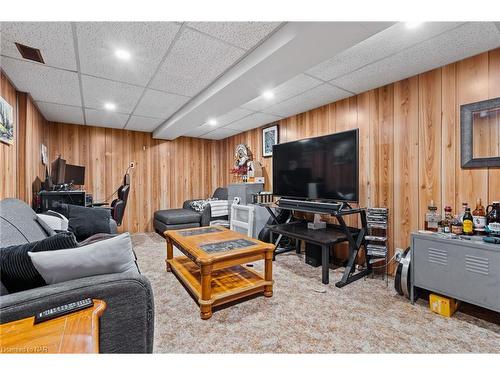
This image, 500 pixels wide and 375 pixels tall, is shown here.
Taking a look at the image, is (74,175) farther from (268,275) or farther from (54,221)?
(268,275)

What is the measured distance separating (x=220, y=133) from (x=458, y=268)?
4489mm

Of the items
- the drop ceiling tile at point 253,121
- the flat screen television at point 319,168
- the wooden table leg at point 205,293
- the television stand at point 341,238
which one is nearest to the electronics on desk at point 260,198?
the flat screen television at point 319,168

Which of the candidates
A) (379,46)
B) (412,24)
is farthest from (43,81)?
(412,24)

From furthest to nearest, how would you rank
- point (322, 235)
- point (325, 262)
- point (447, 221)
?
point (322, 235), point (325, 262), point (447, 221)

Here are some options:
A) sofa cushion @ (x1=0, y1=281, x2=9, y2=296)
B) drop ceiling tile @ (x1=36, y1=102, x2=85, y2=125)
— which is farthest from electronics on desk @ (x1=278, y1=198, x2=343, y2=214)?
drop ceiling tile @ (x1=36, y1=102, x2=85, y2=125)

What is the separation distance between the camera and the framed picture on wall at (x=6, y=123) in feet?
7.23

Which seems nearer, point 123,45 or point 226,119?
point 123,45

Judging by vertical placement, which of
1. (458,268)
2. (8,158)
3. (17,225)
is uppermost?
(8,158)

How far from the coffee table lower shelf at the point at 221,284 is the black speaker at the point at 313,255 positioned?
0.96m

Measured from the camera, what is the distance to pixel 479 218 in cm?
191

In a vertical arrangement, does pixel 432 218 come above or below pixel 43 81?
below

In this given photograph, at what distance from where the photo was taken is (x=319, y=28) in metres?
1.54

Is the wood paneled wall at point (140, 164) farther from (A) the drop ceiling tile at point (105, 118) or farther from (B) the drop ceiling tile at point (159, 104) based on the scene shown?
(B) the drop ceiling tile at point (159, 104)
